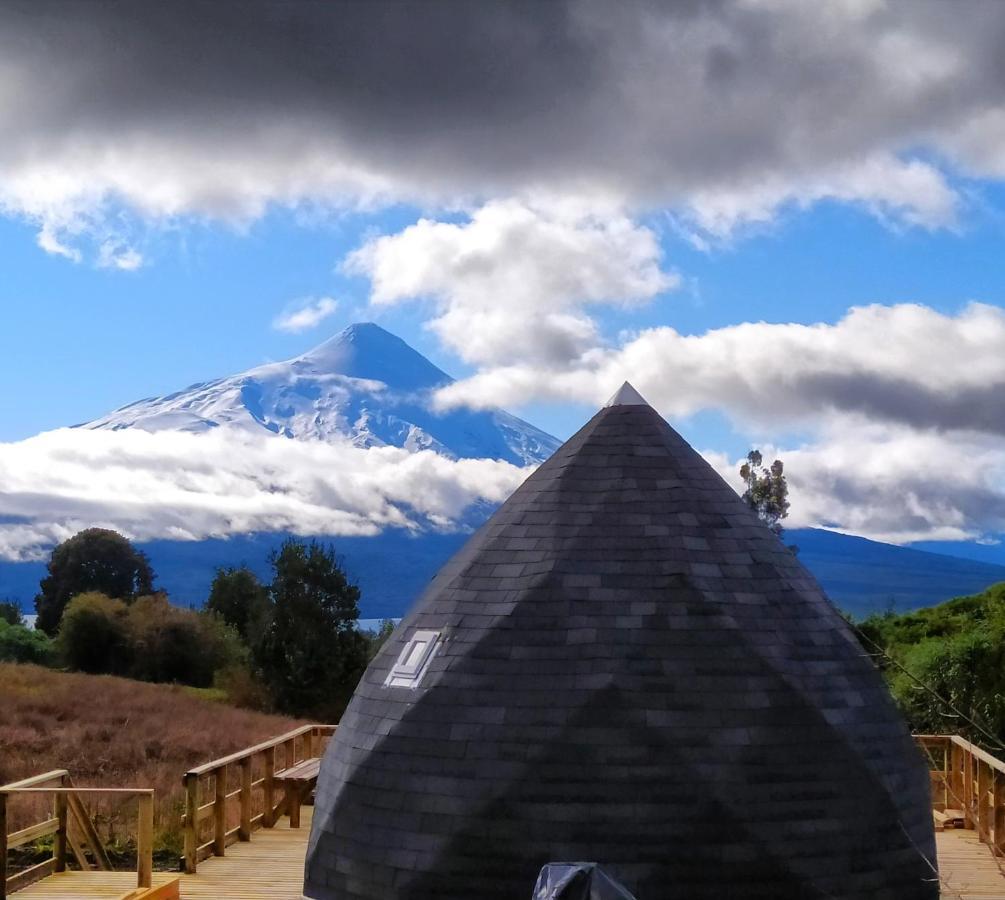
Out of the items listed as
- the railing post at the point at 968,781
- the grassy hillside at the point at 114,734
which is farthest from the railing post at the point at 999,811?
the grassy hillside at the point at 114,734

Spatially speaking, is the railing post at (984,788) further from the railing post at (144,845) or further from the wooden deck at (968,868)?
the railing post at (144,845)

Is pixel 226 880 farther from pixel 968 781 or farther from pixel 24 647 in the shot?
pixel 24 647

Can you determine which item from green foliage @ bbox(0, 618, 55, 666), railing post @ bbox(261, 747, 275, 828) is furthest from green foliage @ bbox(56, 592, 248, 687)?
railing post @ bbox(261, 747, 275, 828)

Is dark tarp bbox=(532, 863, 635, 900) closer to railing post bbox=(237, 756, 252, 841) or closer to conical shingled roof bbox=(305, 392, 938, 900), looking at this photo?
conical shingled roof bbox=(305, 392, 938, 900)

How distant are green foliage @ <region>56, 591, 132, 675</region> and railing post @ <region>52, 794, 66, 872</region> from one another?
32.8 meters

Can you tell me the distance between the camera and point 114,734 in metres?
28.1

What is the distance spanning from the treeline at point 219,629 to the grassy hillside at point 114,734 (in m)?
2.36

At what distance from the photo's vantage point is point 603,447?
37.8 feet

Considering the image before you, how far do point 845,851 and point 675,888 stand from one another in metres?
1.59

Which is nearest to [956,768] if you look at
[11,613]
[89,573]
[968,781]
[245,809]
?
[968,781]

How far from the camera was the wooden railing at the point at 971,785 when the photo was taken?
14906mm

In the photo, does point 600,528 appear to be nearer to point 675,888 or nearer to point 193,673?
point 675,888

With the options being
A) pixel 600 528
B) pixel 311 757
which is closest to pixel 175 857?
pixel 311 757

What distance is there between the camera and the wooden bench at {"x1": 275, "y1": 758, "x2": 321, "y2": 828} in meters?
15.8
